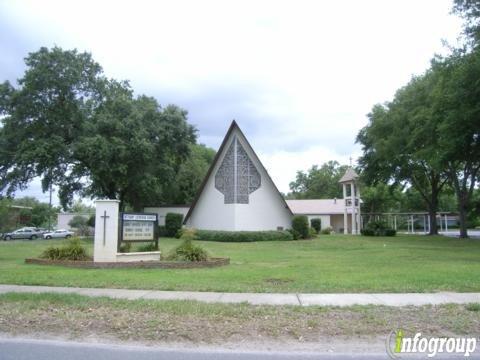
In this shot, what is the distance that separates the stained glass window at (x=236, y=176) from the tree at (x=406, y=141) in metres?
12.1

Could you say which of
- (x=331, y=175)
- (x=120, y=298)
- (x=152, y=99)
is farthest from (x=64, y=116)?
(x=331, y=175)

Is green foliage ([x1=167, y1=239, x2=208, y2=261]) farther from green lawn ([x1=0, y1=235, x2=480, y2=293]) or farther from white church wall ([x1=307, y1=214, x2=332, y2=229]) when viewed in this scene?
white church wall ([x1=307, y1=214, x2=332, y2=229])

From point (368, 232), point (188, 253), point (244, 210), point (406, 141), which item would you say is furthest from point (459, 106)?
point (368, 232)

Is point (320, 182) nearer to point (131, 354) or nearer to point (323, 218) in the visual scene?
point (323, 218)

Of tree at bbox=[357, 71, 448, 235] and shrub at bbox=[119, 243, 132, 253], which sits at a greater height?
tree at bbox=[357, 71, 448, 235]

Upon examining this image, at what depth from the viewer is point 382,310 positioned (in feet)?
27.8

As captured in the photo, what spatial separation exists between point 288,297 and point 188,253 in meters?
7.37

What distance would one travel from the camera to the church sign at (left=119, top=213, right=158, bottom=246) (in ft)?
56.2

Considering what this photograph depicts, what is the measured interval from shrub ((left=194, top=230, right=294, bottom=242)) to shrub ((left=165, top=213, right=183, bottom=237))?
5522 mm

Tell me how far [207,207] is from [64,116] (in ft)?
46.0

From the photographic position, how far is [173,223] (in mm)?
41000

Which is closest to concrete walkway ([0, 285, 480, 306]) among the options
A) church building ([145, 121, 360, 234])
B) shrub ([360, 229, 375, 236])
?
church building ([145, 121, 360, 234])

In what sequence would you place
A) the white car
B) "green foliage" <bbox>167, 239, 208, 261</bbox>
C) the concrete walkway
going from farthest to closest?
the white car, "green foliage" <bbox>167, 239, 208, 261</bbox>, the concrete walkway

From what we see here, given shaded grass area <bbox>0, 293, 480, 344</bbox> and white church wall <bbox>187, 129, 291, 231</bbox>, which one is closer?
shaded grass area <bbox>0, 293, 480, 344</bbox>
